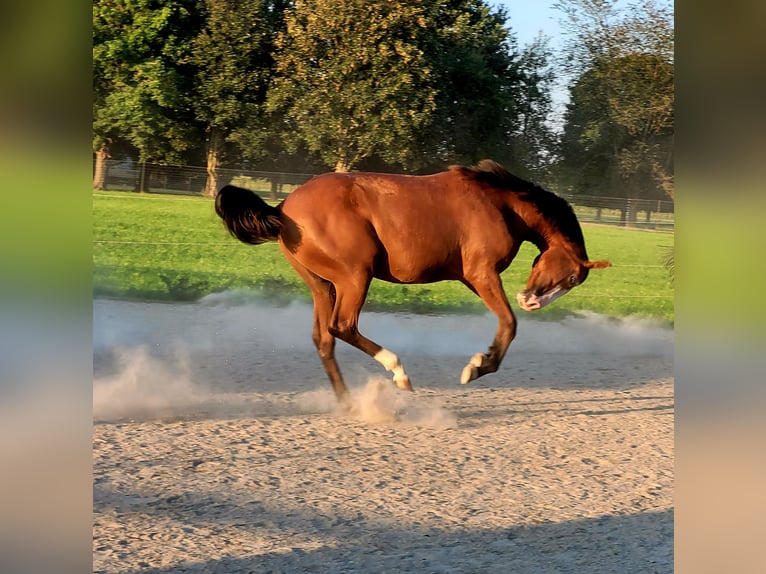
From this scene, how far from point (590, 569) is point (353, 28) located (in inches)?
241

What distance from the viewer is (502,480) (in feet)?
13.7

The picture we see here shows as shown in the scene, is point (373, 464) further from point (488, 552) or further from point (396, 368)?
point (488, 552)

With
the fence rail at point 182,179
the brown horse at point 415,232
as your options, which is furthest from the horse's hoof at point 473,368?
the fence rail at point 182,179

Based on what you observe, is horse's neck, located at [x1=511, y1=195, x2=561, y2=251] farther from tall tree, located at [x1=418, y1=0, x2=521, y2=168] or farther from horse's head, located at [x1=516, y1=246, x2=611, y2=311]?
tall tree, located at [x1=418, y1=0, x2=521, y2=168]

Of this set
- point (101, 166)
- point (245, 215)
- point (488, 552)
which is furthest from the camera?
point (101, 166)

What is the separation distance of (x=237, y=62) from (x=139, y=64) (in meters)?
1.10

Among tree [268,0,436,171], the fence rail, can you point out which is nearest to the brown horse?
tree [268,0,436,171]

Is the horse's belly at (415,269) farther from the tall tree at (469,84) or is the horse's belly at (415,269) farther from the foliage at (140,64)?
the foliage at (140,64)

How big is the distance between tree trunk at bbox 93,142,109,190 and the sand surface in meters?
1.83

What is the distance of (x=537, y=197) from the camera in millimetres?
4996

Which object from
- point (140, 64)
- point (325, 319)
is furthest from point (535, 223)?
point (140, 64)

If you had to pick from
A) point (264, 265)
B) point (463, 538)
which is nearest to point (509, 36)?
point (264, 265)

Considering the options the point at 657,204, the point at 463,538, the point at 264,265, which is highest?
the point at 657,204
